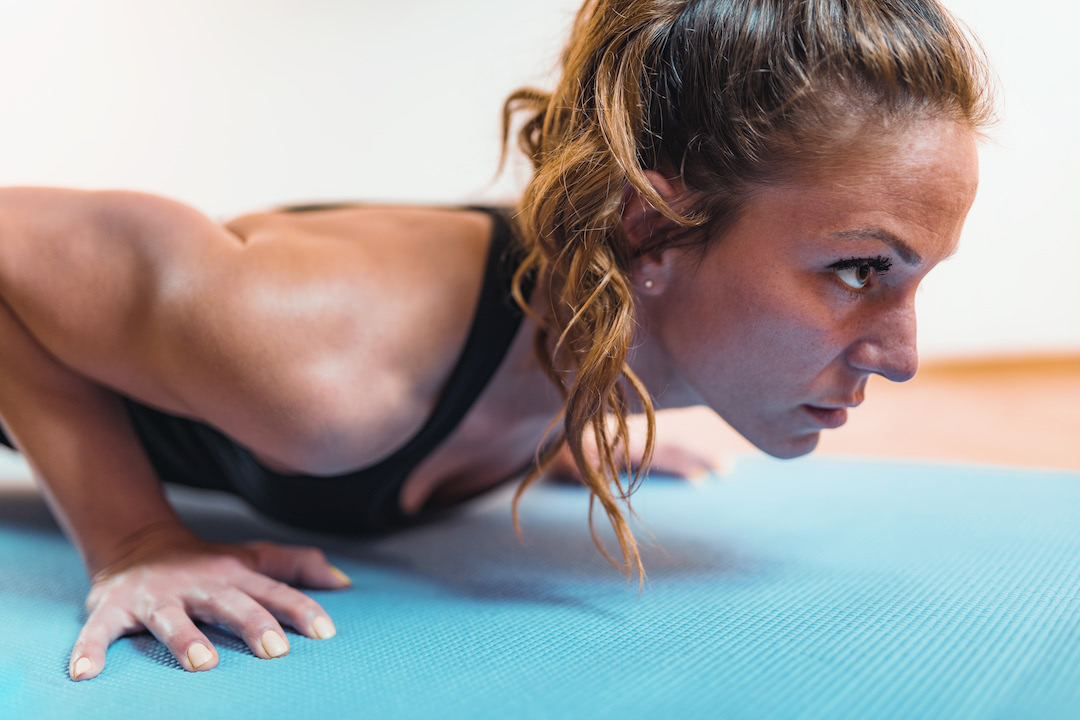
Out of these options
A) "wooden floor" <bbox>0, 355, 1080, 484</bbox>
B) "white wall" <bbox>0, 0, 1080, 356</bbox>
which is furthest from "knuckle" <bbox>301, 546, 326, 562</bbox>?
"white wall" <bbox>0, 0, 1080, 356</bbox>

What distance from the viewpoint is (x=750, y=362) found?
87cm

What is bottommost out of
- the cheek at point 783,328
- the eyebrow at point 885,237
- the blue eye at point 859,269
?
the cheek at point 783,328

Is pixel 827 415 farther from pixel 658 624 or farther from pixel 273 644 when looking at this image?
pixel 273 644

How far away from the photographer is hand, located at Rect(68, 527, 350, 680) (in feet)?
2.56

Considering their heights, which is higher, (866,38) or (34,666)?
(866,38)

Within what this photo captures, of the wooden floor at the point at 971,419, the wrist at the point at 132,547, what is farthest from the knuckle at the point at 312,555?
the wooden floor at the point at 971,419

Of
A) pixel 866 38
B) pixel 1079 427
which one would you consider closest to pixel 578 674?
pixel 866 38

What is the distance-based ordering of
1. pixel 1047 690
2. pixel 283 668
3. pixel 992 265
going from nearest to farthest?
pixel 1047 690
pixel 283 668
pixel 992 265

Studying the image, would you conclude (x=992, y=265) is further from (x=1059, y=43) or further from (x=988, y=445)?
(x=988, y=445)

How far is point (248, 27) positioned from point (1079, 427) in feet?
7.31

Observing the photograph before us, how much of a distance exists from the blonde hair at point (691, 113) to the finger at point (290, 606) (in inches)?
9.5

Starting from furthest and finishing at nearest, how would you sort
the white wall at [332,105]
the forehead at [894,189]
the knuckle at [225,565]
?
1. the white wall at [332,105]
2. the knuckle at [225,565]
3. the forehead at [894,189]

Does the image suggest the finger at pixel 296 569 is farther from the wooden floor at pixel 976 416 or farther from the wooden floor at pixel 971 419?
the wooden floor at pixel 976 416

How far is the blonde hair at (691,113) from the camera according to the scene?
2.53 ft
